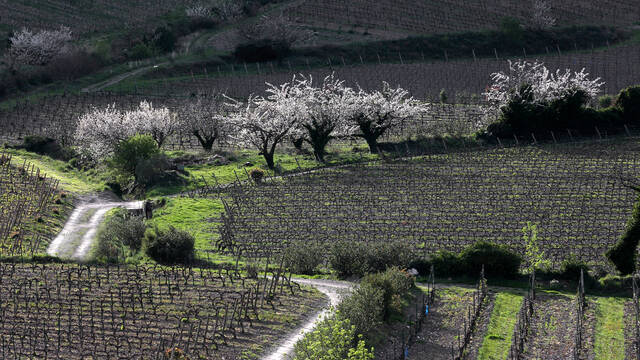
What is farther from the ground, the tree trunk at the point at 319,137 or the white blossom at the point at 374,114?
the white blossom at the point at 374,114

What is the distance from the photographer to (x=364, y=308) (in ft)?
137

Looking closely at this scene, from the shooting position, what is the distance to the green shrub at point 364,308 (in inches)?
1615

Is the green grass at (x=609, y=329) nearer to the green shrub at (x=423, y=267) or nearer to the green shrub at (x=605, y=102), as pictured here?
the green shrub at (x=423, y=267)

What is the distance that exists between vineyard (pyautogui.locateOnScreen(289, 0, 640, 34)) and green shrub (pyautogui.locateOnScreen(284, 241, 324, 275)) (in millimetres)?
82389

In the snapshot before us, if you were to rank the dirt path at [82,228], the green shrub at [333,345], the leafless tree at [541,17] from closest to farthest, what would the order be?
the green shrub at [333,345] < the dirt path at [82,228] < the leafless tree at [541,17]

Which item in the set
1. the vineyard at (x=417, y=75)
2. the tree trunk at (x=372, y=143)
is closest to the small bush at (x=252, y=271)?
the tree trunk at (x=372, y=143)

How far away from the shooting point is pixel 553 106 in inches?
3332

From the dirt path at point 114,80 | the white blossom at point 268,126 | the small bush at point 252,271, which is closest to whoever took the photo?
the small bush at point 252,271

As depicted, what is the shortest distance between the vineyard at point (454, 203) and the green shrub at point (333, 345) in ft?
54.4

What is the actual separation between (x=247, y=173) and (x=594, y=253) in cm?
3213

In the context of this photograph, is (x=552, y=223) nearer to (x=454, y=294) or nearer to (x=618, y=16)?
(x=454, y=294)

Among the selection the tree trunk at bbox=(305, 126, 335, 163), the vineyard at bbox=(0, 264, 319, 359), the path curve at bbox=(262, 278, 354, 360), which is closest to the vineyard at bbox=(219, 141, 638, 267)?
the tree trunk at bbox=(305, 126, 335, 163)

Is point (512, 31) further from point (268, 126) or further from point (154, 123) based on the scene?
point (154, 123)

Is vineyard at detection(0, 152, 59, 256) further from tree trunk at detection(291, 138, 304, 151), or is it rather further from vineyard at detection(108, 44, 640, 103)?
vineyard at detection(108, 44, 640, 103)
